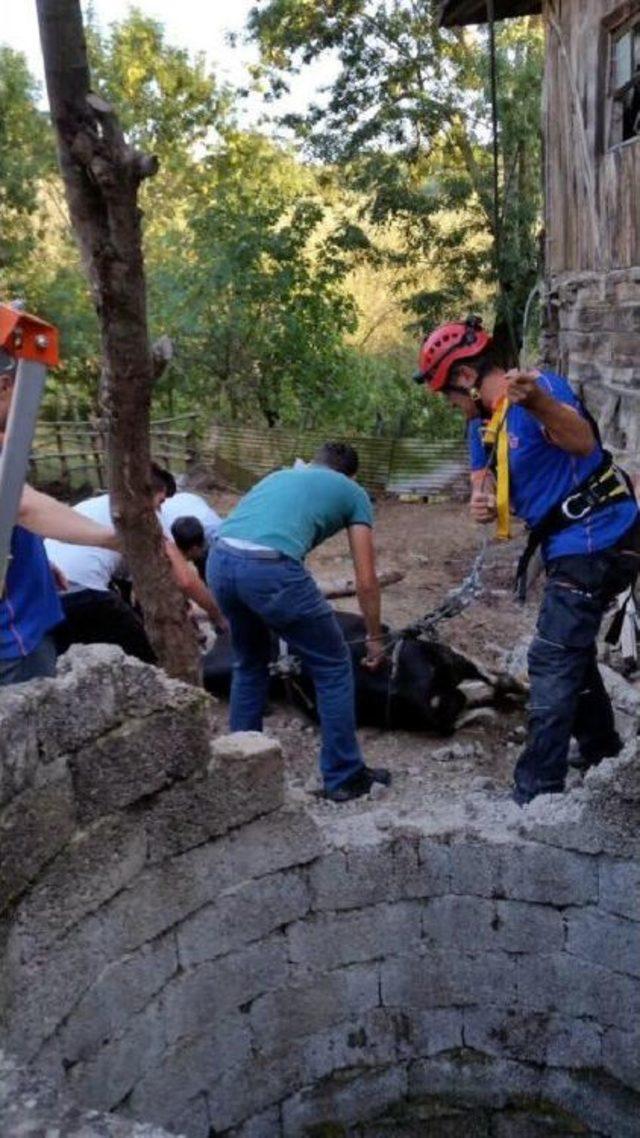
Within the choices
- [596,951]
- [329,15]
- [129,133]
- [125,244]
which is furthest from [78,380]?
[596,951]

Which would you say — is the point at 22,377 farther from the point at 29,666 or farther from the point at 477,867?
the point at 477,867

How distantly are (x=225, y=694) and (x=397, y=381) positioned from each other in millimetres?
12462

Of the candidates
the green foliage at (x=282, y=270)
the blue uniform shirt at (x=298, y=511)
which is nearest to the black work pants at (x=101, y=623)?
the blue uniform shirt at (x=298, y=511)

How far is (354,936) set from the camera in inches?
161

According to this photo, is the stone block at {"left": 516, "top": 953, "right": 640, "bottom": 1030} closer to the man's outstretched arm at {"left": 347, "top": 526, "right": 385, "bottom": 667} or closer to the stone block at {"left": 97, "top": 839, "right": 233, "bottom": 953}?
the stone block at {"left": 97, "top": 839, "right": 233, "bottom": 953}

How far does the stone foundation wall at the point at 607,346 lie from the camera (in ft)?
27.3

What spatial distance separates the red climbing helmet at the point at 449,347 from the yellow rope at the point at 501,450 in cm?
23

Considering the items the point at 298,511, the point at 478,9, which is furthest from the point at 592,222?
the point at 298,511

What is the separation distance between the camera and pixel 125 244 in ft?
13.8

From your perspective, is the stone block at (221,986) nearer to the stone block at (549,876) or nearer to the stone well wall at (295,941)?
the stone well wall at (295,941)

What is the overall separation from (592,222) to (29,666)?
6.83 meters

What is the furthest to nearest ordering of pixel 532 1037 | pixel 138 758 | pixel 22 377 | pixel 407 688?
pixel 407 688
pixel 532 1037
pixel 138 758
pixel 22 377

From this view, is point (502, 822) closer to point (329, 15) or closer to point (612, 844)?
point (612, 844)

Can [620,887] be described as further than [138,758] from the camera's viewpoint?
Yes
